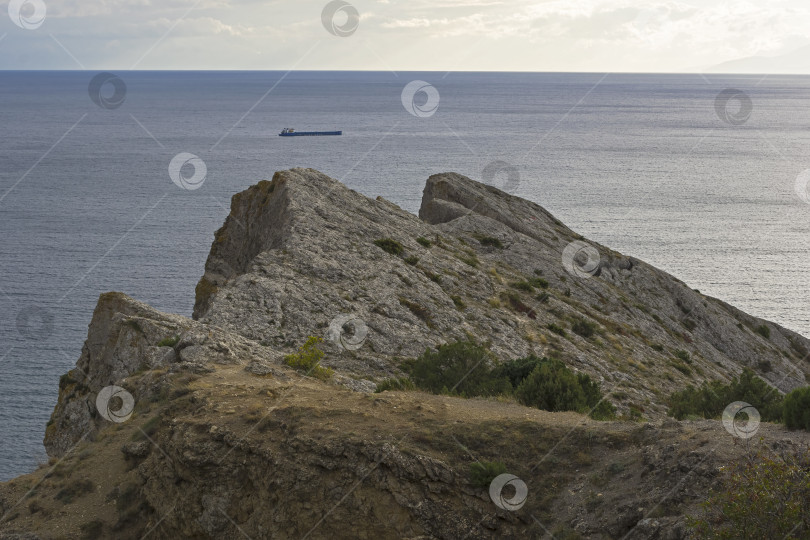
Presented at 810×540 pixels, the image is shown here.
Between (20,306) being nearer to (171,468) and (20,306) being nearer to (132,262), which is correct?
(132,262)

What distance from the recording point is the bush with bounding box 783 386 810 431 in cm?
1647

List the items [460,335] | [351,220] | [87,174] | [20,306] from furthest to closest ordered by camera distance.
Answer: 1. [87,174]
2. [20,306]
3. [351,220]
4. [460,335]

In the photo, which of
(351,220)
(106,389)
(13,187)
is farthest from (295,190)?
(13,187)

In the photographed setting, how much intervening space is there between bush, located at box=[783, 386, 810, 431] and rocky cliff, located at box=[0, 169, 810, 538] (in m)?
0.63

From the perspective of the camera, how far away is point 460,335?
1352 inches

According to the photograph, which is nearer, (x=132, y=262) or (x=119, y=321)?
(x=119, y=321)

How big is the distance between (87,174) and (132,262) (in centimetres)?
7413

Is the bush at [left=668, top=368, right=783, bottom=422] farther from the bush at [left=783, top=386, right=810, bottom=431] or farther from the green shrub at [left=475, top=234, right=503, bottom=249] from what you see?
the green shrub at [left=475, top=234, right=503, bottom=249]

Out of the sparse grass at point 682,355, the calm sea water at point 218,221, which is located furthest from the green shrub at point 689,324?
the calm sea water at point 218,221
